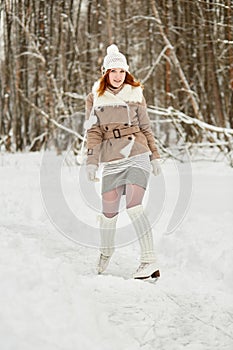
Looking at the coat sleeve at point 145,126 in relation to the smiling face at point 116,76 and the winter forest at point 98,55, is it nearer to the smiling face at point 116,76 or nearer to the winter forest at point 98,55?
the smiling face at point 116,76

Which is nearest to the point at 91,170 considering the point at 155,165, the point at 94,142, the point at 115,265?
the point at 94,142

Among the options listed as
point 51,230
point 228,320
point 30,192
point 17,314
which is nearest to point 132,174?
point 228,320

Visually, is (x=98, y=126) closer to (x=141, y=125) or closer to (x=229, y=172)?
(x=141, y=125)

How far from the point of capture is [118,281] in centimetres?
391

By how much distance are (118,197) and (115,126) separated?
62 centimetres

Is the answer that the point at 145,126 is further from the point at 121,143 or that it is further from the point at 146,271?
the point at 146,271

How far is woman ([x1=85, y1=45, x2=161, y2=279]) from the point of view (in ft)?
13.8

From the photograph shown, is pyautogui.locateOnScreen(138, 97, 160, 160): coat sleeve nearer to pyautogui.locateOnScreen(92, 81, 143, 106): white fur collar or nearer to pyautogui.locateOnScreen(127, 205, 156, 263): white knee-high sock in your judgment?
pyautogui.locateOnScreen(92, 81, 143, 106): white fur collar

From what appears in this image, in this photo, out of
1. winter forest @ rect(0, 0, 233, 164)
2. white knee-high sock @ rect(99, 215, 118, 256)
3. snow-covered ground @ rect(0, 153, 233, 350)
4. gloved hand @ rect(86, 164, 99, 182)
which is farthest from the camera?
winter forest @ rect(0, 0, 233, 164)

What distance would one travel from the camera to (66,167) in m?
10.6

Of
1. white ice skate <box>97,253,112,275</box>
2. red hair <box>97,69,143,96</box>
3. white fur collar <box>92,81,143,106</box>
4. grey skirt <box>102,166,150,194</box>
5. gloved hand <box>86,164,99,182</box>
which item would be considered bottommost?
white ice skate <box>97,253,112,275</box>

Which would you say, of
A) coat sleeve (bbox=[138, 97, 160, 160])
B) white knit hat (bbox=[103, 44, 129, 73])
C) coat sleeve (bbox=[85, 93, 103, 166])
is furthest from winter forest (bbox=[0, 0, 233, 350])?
white knit hat (bbox=[103, 44, 129, 73])

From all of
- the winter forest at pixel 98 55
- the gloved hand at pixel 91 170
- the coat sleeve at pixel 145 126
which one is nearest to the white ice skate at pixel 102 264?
the gloved hand at pixel 91 170

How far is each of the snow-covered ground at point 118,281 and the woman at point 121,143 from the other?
1.73ft
